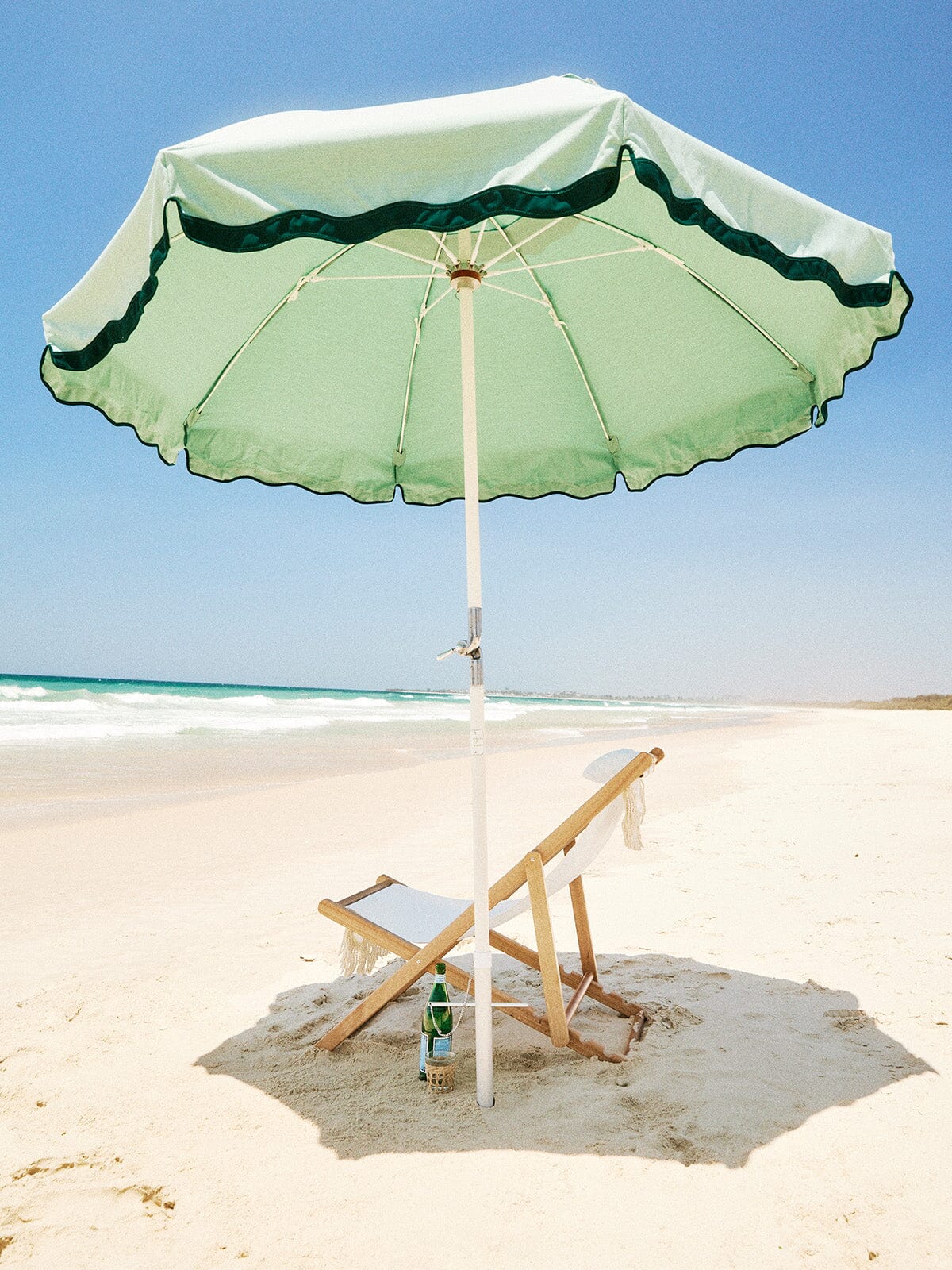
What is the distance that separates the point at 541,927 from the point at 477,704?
729mm

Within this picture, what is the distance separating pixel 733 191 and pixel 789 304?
939mm

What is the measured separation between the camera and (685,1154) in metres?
2.13

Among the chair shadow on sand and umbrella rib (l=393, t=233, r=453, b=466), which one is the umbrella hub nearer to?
umbrella rib (l=393, t=233, r=453, b=466)

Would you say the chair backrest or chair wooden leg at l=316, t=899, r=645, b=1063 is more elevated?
the chair backrest

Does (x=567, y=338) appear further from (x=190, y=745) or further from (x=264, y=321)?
(x=190, y=745)

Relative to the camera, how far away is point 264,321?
2906 mm

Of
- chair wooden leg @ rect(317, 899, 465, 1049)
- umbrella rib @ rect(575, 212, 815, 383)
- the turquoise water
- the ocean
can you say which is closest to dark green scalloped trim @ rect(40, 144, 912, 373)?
umbrella rib @ rect(575, 212, 815, 383)

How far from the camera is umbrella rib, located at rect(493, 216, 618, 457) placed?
2.59 m

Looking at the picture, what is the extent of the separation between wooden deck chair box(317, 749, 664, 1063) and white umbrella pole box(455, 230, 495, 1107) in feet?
0.51

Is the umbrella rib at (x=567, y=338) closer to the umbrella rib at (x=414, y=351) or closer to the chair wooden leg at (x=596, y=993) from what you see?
the umbrella rib at (x=414, y=351)

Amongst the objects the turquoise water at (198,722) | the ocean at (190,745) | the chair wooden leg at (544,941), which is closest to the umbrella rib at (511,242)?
the chair wooden leg at (544,941)

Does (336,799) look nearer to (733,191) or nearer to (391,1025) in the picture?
(391,1025)

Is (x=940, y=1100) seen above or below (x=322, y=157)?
below

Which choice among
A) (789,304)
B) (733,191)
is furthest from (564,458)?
(733,191)
